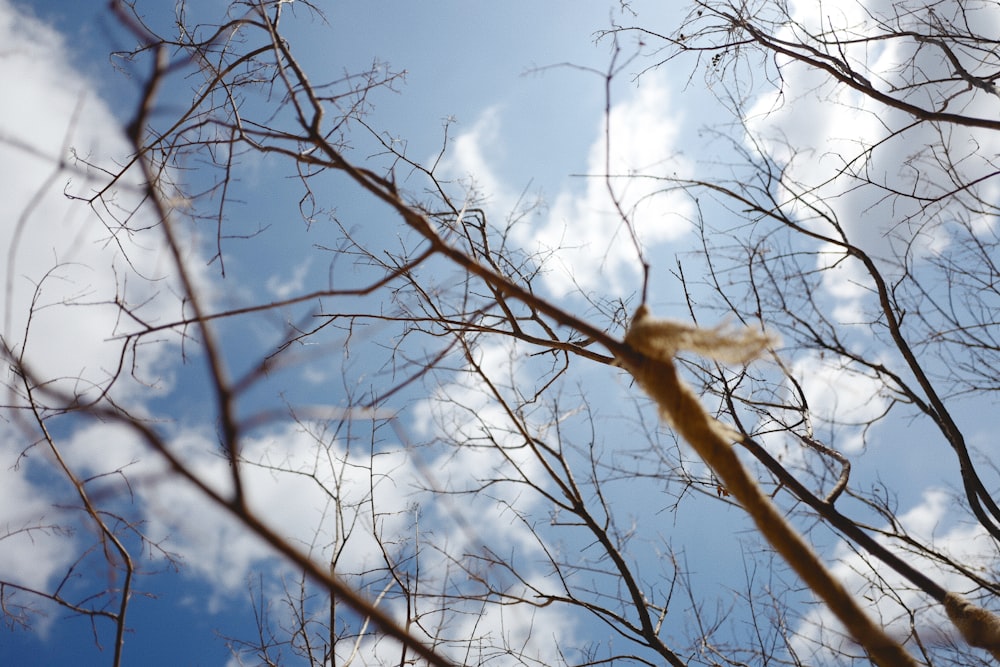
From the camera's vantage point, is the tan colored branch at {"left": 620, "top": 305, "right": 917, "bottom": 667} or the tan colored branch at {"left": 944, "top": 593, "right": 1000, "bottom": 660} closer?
the tan colored branch at {"left": 620, "top": 305, "right": 917, "bottom": 667}

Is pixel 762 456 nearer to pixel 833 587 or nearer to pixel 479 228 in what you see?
pixel 833 587

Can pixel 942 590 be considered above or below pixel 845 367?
below

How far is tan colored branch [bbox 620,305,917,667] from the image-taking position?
1.41 meters

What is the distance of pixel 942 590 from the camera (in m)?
2.07

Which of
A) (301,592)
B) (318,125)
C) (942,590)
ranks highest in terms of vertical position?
(318,125)

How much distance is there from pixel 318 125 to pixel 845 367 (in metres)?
3.44

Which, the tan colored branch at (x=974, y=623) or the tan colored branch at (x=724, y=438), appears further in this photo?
the tan colored branch at (x=974, y=623)

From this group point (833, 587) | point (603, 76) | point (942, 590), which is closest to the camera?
point (833, 587)

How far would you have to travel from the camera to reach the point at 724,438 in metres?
1.48

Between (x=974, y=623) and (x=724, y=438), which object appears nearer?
(x=724, y=438)

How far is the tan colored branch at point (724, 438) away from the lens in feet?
4.62

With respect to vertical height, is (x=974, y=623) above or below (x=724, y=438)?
below

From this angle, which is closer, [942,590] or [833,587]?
[833,587]

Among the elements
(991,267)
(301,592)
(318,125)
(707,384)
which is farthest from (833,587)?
(301,592)
